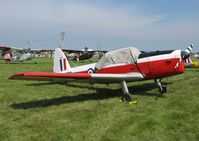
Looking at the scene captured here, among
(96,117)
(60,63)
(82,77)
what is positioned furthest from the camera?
(60,63)

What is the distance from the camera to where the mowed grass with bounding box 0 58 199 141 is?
16.8 feet

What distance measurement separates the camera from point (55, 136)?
16.7ft

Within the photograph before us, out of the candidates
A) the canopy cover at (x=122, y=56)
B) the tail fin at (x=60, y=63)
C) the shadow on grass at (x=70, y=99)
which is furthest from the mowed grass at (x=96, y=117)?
the tail fin at (x=60, y=63)

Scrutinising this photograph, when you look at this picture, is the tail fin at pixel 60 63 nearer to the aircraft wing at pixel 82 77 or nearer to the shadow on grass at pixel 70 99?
the shadow on grass at pixel 70 99

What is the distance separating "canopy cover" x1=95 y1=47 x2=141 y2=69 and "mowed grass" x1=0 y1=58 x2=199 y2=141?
1.18 metres

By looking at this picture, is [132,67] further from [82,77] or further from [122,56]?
[82,77]

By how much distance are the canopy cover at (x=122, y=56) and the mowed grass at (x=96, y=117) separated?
1.18 metres

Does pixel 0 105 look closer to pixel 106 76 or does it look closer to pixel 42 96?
pixel 42 96

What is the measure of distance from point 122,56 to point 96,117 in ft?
11.2

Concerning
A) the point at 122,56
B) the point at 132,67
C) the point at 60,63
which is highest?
the point at 122,56

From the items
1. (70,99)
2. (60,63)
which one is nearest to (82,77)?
(70,99)

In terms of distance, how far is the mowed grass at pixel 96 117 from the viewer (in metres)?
5.12

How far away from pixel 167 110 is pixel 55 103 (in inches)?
129

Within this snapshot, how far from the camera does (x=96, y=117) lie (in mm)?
6426
